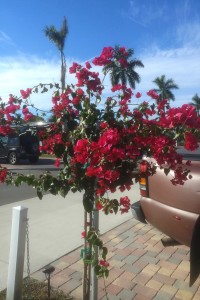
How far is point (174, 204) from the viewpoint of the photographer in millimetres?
3639

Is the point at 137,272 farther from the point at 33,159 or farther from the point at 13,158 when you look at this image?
the point at 33,159

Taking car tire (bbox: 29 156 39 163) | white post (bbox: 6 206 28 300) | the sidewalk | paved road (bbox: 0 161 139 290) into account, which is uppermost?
car tire (bbox: 29 156 39 163)

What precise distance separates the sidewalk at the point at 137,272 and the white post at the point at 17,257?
1.93 ft

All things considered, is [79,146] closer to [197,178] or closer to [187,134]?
[187,134]

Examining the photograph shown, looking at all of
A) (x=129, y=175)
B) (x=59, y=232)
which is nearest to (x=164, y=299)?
(x=129, y=175)

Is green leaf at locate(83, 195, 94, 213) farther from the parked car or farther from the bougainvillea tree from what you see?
the parked car

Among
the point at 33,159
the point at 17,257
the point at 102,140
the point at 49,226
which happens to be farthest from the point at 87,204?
the point at 33,159

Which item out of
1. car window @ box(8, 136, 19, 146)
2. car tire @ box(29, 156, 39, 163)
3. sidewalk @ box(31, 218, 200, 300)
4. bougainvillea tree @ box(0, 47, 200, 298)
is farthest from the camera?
car tire @ box(29, 156, 39, 163)

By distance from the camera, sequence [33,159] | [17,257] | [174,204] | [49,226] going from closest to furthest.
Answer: [17,257] < [174,204] < [49,226] < [33,159]

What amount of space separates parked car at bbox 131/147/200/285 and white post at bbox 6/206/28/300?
1667mm

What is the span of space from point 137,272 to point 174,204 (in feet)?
3.14

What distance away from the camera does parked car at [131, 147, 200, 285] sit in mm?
3398

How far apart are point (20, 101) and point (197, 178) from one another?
2073 mm

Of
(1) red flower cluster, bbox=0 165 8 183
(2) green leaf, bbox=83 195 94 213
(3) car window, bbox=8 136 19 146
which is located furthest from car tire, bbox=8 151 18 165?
(2) green leaf, bbox=83 195 94 213
